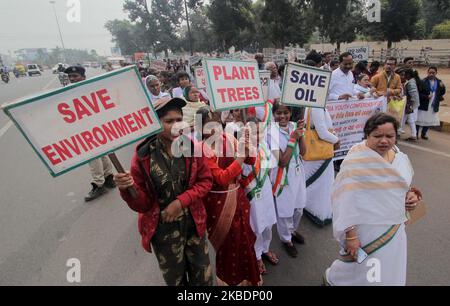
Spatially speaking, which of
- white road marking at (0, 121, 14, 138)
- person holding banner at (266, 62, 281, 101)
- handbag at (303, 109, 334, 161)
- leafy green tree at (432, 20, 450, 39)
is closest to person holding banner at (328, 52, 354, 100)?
person holding banner at (266, 62, 281, 101)

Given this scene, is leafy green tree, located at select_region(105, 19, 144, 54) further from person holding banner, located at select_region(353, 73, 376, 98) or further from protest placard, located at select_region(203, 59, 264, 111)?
protest placard, located at select_region(203, 59, 264, 111)

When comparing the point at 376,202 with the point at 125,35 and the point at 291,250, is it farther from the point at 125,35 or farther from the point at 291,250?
the point at 125,35

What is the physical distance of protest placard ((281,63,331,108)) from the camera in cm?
224

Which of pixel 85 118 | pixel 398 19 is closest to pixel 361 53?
pixel 85 118

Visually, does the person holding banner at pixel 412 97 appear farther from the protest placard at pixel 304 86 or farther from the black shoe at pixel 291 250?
the black shoe at pixel 291 250

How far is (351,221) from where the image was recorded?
178cm

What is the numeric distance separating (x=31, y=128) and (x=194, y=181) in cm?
91

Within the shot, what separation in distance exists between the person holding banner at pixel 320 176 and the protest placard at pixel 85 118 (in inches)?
73.0

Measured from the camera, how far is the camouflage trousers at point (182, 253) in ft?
5.75

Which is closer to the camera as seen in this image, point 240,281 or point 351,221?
point 351,221

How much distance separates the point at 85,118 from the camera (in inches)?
52.5

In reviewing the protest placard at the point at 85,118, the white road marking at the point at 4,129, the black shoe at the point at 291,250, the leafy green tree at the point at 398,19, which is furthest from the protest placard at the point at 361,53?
the leafy green tree at the point at 398,19

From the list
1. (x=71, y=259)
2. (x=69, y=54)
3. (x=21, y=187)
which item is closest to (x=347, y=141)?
(x=71, y=259)

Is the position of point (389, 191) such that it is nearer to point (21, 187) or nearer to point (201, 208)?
point (201, 208)
